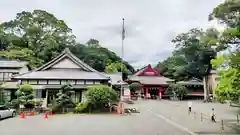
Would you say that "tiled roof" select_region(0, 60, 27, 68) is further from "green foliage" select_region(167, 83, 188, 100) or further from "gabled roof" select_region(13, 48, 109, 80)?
"green foliage" select_region(167, 83, 188, 100)

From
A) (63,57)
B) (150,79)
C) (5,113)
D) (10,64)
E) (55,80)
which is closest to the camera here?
(5,113)

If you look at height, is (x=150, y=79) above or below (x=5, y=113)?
above

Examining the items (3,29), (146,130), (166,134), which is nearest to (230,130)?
(166,134)

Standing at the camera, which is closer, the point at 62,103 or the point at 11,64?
the point at 62,103

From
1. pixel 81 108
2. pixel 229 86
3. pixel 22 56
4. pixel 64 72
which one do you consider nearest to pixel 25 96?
pixel 81 108

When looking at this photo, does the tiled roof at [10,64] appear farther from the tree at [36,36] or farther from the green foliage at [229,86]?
the green foliage at [229,86]

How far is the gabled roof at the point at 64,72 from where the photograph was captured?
29703 millimetres

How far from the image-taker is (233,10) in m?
14.7

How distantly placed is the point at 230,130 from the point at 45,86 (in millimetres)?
21855

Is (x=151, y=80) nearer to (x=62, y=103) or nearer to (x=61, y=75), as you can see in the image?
(x=61, y=75)

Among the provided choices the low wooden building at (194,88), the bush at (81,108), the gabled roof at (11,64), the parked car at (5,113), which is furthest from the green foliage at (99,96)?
the low wooden building at (194,88)

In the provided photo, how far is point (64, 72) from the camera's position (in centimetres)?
3144

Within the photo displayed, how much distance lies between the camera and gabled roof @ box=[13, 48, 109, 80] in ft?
97.5

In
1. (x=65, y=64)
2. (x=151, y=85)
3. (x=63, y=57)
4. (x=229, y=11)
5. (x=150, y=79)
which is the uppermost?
(x=229, y=11)
